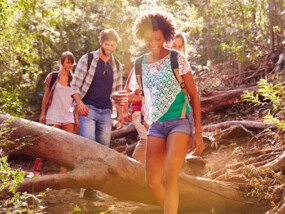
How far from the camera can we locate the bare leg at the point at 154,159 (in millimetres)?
3912

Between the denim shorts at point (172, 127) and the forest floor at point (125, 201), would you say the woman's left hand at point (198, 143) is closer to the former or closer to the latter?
the denim shorts at point (172, 127)

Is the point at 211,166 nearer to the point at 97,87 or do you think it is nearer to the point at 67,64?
the point at 97,87

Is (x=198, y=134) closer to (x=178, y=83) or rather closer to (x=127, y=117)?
(x=178, y=83)

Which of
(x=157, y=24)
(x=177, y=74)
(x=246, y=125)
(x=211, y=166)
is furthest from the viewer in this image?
(x=246, y=125)

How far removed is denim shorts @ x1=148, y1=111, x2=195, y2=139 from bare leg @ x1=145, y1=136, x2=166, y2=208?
61 millimetres

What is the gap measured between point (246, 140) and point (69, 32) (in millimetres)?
18965

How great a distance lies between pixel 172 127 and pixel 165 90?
1.23 feet

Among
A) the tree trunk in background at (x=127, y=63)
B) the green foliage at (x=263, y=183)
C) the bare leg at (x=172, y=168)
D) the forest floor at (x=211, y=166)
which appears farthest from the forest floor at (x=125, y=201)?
the tree trunk in background at (x=127, y=63)

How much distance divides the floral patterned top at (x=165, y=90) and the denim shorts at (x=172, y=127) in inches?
1.8

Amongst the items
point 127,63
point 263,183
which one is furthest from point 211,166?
point 127,63

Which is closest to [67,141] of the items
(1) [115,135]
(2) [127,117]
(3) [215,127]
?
(2) [127,117]

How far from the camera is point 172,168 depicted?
3664mm

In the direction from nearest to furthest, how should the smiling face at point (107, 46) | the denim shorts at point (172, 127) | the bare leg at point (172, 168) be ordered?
the bare leg at point (172, 168), the denim shorts at point (172, 127), the smiling face at point (107, 46)

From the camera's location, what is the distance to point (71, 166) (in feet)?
16.8
